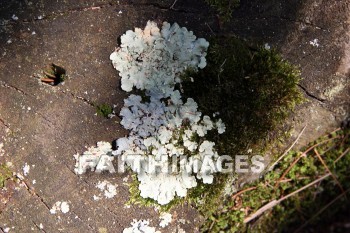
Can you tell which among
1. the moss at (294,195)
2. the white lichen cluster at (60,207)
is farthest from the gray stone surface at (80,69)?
the moss at (294,195)

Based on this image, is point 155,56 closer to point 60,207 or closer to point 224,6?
point 224,6

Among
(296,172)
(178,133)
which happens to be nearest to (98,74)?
(178,133)

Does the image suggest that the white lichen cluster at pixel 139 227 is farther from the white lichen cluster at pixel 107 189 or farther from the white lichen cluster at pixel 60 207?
the white lichen cluster at pixel 60 207

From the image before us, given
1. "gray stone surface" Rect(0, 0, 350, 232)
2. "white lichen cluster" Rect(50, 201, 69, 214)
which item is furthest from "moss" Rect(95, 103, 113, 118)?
"white lichen cluster" Rect(50, 201, 69, 214)

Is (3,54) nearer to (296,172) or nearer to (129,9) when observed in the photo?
(129,9)

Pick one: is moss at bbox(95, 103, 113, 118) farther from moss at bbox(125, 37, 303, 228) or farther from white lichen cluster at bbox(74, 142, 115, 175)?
moss at bbox(125, 37, 303, 228)

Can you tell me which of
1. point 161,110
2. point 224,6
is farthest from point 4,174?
point 224,6
